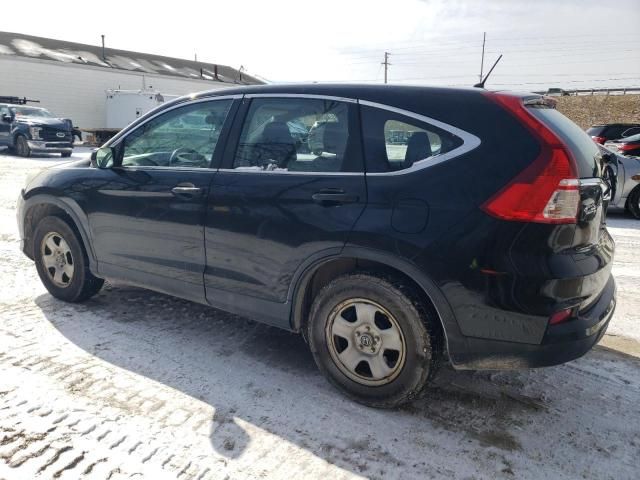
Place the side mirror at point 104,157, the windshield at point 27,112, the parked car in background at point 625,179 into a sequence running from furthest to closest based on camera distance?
Answer: the windshield at point 27,112 < the parked car in background at point 625,179 < the side mirror at point 104,157

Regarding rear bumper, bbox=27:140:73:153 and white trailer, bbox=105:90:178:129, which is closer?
rear bumper, bbox=27:140:73:153

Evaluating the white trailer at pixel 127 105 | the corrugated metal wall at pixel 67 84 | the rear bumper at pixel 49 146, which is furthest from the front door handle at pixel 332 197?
the corrugated metal wall at pixel 67 84

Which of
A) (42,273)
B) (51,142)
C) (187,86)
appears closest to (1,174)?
(51,142)

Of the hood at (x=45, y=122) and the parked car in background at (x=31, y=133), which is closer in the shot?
the parked car in background at (x=31, y=133)

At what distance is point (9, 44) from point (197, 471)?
118 ft

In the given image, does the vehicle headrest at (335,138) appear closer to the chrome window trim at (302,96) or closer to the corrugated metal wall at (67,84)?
the chrome window trim at (302,96)

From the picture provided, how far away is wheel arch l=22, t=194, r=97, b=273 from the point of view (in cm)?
407

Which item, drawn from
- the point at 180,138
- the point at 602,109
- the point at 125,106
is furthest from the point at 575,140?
the point at 602,109

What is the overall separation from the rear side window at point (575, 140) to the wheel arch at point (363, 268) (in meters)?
0.92

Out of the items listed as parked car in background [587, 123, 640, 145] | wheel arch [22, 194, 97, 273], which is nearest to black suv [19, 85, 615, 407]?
wheel arch [22, 194, 97, 273]

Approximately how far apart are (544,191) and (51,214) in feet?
12.6

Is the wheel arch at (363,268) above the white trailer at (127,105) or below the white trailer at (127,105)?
below

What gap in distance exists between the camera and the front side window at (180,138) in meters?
3.47

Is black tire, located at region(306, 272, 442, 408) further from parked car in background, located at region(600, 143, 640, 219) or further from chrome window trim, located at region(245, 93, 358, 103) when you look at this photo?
parked car in background, located at region(600, 143, 640, 219)
